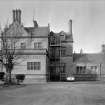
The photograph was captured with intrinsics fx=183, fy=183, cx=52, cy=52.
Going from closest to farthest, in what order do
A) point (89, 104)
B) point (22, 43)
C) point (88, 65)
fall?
point (89, 104) < point (22, 43) < point (88, 65)

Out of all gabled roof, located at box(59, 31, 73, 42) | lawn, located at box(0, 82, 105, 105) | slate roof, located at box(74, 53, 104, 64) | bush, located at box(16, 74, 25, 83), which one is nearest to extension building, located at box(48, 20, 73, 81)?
gabled roof, located at box(59, 31, 73, 42)

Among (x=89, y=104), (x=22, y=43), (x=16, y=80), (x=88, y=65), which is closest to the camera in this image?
(x=89, y=104)

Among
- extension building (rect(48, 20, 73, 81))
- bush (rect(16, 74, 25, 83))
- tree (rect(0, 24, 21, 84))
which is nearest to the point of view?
tree (rect(0, 24, 21, 84))

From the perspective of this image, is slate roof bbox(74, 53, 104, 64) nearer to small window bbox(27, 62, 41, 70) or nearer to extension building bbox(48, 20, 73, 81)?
extension building bbox(48, 20, 73, 81)

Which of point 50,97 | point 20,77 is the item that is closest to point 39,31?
point 20,77

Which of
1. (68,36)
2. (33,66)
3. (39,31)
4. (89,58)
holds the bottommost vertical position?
(33,66)

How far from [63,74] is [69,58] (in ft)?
14.3

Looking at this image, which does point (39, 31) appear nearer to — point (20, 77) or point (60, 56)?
point (60, 56)

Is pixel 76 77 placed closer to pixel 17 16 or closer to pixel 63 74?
pixel 63 74

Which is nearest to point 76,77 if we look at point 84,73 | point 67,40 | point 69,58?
point 84,73

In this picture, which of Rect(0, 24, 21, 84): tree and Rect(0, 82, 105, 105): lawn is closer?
Rect(0, 82, 105, 105): lawn

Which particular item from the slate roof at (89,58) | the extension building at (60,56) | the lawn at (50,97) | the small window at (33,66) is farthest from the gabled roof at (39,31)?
the lawn at (50,97)

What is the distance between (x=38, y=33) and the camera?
42.1 metres

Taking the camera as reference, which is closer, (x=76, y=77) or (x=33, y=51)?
(x=33, y=51)
